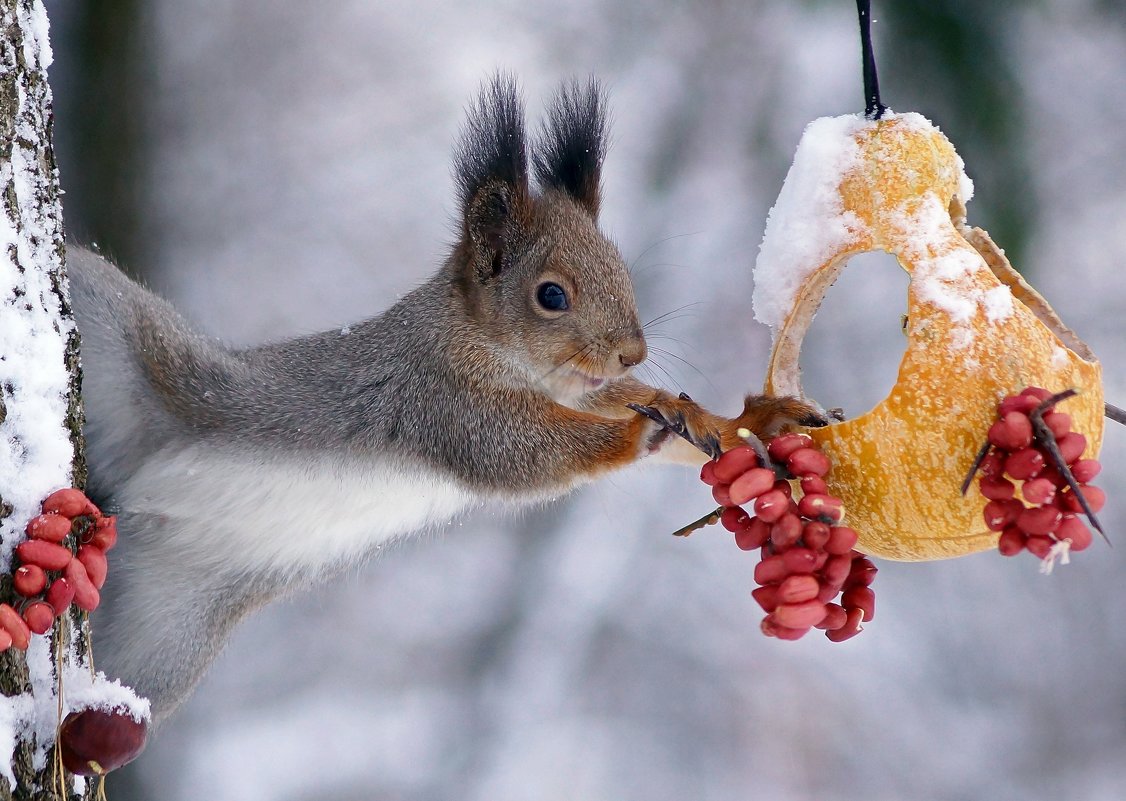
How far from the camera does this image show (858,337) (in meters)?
3.60

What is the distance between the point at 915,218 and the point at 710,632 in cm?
256

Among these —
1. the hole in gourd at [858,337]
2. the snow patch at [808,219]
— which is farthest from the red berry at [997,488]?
the hole in gourd at [858,337]

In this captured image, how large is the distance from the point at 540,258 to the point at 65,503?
4.10 ft

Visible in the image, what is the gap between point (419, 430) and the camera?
246cm

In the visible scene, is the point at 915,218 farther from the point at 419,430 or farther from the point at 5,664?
the point at 5,664

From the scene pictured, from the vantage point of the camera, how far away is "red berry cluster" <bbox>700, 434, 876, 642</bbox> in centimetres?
154

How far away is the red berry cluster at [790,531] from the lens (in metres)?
1.54

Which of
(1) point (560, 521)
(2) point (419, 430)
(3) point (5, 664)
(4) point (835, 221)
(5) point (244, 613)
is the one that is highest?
(4) point (835, 221)

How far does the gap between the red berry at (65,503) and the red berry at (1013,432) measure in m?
1.22

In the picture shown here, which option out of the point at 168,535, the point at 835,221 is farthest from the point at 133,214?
the point at 835,221

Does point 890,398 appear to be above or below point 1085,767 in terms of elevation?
above

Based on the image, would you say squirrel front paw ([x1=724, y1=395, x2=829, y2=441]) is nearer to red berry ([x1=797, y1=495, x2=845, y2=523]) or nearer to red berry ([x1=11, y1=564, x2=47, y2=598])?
red berry ([x1=797, y1=495, x2=845, y2=523])

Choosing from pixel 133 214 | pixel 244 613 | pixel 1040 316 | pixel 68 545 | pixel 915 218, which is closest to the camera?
pixel 68 545

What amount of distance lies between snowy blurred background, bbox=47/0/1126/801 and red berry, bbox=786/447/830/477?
177 cm
